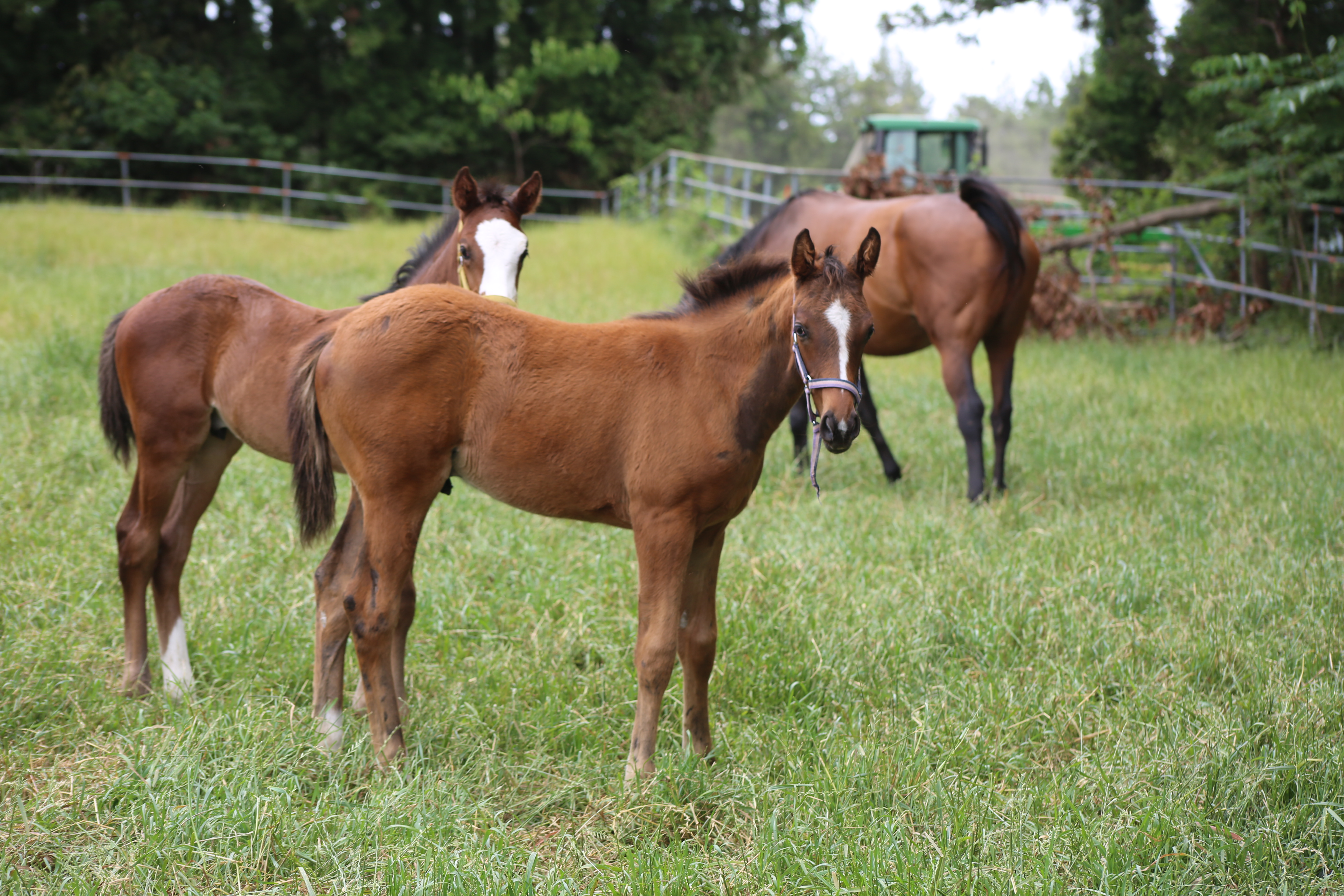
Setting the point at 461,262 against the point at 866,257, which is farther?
the point at 461,262

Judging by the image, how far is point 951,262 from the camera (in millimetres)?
6180

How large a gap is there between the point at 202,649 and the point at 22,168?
2201cm

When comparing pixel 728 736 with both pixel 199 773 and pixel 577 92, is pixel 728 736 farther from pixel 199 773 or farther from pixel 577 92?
pixel 577 92

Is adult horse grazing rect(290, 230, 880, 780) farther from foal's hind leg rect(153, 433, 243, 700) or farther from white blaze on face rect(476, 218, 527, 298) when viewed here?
foal's hind leg rect(153, 433, 243, 700)

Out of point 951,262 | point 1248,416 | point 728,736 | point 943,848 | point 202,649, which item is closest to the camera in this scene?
point 943,848

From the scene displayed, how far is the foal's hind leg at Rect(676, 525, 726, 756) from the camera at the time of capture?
122 inches

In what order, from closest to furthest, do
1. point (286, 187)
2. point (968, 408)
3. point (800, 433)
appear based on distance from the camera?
point (968, 408) < point (800, 433) < point (286, 187)

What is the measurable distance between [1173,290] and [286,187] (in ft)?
54.2

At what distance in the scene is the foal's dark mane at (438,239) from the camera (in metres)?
4.18

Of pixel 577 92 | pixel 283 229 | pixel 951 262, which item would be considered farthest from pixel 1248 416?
pixel 577 92

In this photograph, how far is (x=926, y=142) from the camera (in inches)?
803

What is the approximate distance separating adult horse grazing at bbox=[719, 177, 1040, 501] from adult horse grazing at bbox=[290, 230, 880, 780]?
316 cm

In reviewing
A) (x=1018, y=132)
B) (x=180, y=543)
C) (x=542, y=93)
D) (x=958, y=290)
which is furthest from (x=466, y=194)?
(x=1018, y=132)

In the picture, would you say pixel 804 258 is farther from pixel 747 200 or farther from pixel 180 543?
pixel 747 200
